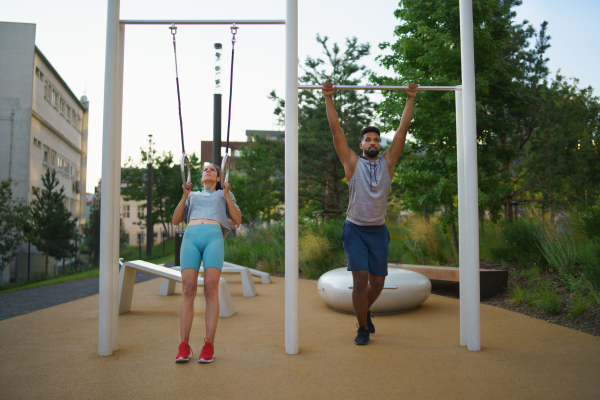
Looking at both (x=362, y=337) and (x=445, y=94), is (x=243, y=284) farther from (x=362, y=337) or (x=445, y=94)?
(x=445, y=94)

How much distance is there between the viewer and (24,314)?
6086 mm

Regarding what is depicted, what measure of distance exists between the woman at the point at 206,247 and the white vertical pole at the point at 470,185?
206 centimetres

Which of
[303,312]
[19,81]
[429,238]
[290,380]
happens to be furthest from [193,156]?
[290,380]

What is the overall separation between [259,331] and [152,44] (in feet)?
10.7

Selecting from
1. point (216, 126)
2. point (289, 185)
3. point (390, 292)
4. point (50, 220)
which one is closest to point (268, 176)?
point (50, 220)

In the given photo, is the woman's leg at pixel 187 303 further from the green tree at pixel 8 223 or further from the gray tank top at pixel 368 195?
the green tree at pixel 8 223

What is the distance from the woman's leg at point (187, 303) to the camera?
3.54 meters

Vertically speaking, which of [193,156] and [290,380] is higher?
[193,156]

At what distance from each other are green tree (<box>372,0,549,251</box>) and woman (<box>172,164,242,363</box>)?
21.8 feet

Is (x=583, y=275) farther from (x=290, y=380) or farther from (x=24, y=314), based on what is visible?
(x=24, y=314)

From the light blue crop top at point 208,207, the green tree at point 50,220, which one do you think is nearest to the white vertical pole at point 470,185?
the light blue crop top at point 208,207

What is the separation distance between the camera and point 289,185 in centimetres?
381

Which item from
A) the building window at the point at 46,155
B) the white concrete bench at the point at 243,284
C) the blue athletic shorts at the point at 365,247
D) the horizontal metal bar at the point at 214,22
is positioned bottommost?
the white concrete bench at the point at 243,284

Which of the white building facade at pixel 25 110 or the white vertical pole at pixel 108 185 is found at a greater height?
the white building facade at pixel 25 110
